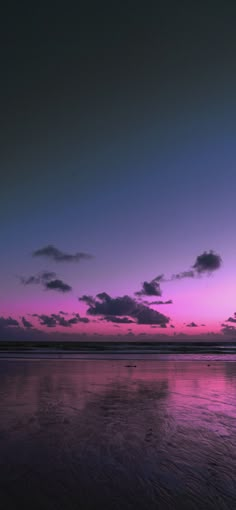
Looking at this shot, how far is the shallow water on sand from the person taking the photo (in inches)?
228

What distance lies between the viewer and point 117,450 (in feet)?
27.0

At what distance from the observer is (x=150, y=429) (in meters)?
10.1

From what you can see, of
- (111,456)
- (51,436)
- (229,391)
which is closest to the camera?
(111,456)

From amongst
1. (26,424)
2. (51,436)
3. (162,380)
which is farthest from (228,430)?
(162,380)

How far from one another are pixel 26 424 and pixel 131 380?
10862mm

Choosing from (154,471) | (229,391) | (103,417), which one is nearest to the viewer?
(154,471)

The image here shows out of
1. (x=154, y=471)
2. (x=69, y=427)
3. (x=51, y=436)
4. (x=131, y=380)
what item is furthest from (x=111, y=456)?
(x=131, y=380)

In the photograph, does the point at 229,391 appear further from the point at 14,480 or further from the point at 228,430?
the point at 14,480

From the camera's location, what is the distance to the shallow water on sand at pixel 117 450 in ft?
19.0

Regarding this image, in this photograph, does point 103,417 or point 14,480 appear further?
point 103,417

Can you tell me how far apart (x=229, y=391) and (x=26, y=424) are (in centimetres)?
1025

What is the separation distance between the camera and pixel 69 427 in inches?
A: 401

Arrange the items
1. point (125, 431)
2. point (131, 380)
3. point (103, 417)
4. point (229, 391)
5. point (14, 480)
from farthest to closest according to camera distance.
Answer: point (131, 380)
point (229, 391)
point (103, 417)
point (125, 431)
point (14, 480)

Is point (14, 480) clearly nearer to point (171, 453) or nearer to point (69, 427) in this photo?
point (171, 453)
